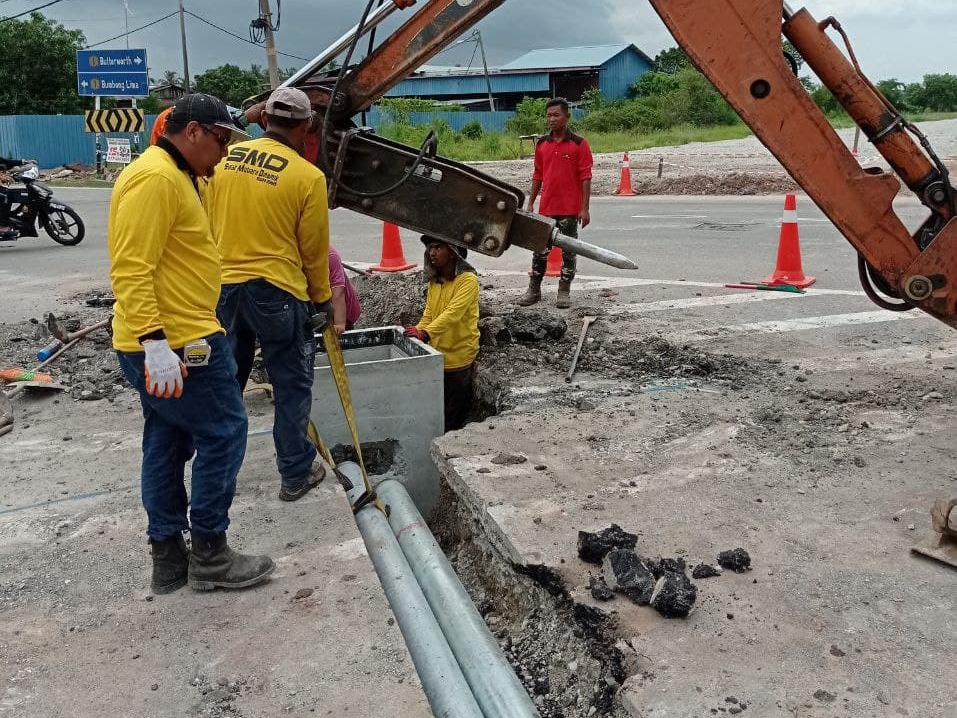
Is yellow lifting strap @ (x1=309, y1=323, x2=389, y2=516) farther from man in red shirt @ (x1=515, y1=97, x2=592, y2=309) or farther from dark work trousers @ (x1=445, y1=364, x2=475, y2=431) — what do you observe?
man in red shirt @ (x1=515, y1=97, x2=592, y2=309)

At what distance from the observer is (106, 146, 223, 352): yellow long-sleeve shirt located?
294 cm

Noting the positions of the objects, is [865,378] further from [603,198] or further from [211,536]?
[603,198]

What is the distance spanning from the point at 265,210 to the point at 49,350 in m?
3.80

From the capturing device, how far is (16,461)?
16.3ft

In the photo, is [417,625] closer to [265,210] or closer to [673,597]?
[673,597]

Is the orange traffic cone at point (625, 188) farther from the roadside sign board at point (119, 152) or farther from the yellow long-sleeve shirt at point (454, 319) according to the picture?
the roadside sign board at point (119, 152)

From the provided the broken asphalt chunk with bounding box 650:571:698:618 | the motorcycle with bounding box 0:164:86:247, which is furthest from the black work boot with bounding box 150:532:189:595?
the motorcycle with bounding box 0:164:86:247

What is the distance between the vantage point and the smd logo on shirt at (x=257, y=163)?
3.87 metres

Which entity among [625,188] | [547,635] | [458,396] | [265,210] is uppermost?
[265,210]

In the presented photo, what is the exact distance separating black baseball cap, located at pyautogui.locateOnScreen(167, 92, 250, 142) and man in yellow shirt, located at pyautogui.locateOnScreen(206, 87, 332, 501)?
26.5 inches

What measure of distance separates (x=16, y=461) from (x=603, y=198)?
14913 millimetres

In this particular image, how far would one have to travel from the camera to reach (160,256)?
119 inches

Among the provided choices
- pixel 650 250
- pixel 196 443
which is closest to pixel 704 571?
pixel 196 443

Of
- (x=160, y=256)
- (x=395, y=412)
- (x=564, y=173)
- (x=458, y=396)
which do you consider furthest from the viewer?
(x=564, y=173)
